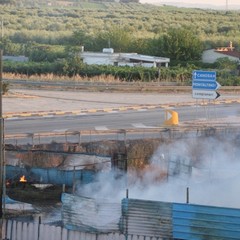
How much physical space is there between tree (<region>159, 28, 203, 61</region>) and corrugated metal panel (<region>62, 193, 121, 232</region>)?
139ft

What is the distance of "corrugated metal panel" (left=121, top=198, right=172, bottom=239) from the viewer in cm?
1325

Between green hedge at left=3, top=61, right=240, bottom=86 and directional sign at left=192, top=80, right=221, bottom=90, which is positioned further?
green hedge at left=3, top=61, right=240, bottom=86

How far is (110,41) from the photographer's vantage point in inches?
Answer: 2557

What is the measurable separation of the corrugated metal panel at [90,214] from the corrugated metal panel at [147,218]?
0.74 feet

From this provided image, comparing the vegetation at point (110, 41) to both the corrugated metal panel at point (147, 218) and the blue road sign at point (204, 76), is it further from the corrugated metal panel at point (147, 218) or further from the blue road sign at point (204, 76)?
the corrugated metal panel at point (147, 218)

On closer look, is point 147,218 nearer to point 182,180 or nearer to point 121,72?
point 182,180

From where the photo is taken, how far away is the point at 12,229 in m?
13.7

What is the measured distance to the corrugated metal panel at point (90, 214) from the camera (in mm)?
13711

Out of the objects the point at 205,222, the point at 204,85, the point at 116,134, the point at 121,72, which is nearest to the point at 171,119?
the point at 204,85

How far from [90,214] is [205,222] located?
7.18 feet

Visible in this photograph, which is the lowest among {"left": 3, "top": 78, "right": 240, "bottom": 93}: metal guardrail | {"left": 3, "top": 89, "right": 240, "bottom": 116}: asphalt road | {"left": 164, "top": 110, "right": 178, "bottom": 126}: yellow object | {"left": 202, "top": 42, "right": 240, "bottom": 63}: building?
{"left": 3, "top": 89, "right": 240, "bottom": 116}: asphalt road

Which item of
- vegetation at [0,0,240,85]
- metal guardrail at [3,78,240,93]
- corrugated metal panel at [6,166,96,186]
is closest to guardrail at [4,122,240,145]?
corrugated metal panel at [6,166,96,186]

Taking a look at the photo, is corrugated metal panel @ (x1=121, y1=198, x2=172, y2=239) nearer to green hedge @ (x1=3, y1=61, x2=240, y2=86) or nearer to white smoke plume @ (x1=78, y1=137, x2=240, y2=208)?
white smoke plume @ (x1=78, y1=137, x2=240, y2=208)

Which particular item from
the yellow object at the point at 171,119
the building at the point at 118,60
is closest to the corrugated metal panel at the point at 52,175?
the yellow object at the point at 171,119
